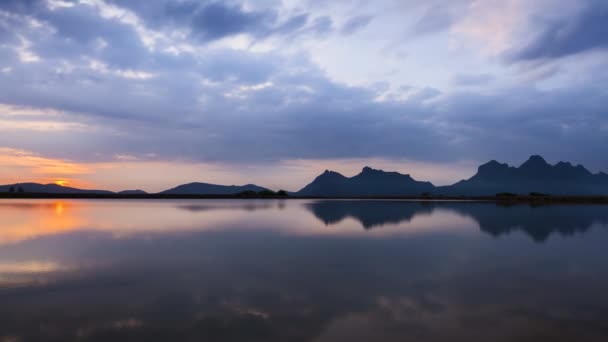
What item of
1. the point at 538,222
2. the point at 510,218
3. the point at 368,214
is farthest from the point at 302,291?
the point at 510,218

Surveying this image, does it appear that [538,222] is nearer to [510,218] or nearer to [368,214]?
[510,218]

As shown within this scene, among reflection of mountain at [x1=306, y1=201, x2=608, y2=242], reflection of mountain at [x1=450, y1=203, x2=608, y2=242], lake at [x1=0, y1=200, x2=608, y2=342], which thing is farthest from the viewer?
reflection of mountain at [x1=306, y1=201, x2=608, y2=242]

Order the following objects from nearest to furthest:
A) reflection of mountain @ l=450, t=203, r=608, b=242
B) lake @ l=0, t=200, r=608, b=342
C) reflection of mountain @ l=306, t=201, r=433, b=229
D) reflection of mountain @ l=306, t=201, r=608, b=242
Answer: lake @ l=0, t=200, r=608, b=342 < reflection of mountain @ l=450, t=203, r=608, b=242 < reflection of mountain @ l=306, t=201, r=608, b=242 < reflection of mountain @ l=306, t=201, r=433, b=229

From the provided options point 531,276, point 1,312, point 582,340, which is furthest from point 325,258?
point 1,312

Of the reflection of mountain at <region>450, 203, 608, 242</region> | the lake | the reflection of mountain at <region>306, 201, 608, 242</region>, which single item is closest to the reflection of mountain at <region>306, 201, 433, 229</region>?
the reflection of mountain at <region>306, 201, 608, 242</region>

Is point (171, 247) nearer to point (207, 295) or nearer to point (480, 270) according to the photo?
point (207, 295)

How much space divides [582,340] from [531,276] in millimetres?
6187

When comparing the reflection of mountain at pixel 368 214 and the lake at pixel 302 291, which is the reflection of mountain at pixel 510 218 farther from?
the lake at pixel 302 291

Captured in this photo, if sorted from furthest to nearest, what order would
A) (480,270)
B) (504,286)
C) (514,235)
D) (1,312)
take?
(514,235)
(480,270)
(504,286)
(1,312)

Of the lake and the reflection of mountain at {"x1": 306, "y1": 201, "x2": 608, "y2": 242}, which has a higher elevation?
the lake

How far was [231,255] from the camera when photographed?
655 inches

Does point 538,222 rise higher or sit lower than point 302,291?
lower

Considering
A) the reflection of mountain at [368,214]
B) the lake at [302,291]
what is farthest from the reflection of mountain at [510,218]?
the lake at [302,291]

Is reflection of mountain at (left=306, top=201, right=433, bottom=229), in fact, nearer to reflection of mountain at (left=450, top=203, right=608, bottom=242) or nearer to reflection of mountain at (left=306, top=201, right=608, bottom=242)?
reflection of mountain at (left=306, top=201, right=608, bottom=242)
